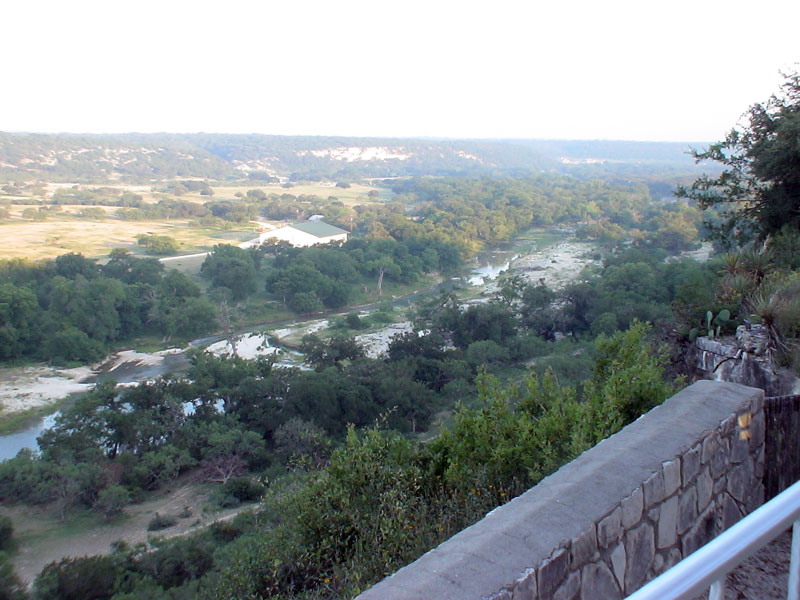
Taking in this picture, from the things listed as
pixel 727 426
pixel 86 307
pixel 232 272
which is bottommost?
pixel 86 307

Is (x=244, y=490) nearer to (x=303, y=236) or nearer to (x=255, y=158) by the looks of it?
(x=303, y=236)

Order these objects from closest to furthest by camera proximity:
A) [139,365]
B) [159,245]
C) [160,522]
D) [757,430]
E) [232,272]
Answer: [757,430], [160,522], [139,365], [232,272], [159,245]

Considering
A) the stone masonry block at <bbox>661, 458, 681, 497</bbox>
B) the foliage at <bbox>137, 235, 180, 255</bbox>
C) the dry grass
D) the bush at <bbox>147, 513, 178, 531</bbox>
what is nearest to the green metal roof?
the dry grass

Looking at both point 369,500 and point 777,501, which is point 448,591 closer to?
point 777,501

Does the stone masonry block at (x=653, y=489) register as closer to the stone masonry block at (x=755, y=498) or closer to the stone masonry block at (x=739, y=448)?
the stone masonry block at (x=739, y=448)

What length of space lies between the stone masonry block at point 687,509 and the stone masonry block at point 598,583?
0.54 m

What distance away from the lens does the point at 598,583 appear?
2.32 meters

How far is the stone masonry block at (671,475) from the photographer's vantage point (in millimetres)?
2645

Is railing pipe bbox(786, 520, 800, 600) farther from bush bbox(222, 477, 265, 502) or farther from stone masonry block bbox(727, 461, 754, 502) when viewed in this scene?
bush bbox(222, 477, 265, 502)

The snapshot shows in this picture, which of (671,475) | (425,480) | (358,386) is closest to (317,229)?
(358,386)

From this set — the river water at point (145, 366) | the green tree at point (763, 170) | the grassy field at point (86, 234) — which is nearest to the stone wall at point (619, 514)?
the green tree at point (763, 170)

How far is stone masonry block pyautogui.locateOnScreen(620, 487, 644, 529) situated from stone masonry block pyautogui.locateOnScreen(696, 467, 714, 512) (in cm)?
51

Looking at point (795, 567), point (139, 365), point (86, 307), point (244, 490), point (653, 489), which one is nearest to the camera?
point (795, 567)

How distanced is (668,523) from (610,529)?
1.52 ft
